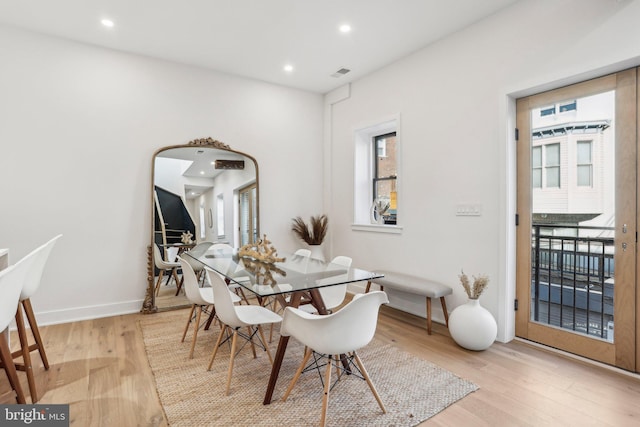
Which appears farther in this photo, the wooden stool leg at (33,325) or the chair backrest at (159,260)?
the chair backrest at (159,260)

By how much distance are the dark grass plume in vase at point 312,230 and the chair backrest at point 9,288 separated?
10.9 feet

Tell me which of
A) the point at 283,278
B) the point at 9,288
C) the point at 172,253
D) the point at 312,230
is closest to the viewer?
the point at 9,288

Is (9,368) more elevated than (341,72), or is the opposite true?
(341,72)

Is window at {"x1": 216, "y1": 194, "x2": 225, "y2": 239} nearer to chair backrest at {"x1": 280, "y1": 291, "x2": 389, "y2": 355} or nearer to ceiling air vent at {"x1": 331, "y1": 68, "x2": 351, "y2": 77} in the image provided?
ceiling air vent at {"x1": 331, "y1": 68, "x2": 351, "y2": 77}

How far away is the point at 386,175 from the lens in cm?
466

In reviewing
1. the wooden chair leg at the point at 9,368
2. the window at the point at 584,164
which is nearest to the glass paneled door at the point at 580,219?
the window at the point at 584,164

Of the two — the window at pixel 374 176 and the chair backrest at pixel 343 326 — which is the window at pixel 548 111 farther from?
the chair backrest at pixel 343 326

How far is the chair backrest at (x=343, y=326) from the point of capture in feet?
5.58

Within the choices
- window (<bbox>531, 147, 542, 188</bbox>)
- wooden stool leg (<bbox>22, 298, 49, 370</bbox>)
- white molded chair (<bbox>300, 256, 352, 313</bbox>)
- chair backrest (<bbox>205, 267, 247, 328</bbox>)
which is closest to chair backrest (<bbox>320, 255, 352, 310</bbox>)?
white molded chair (<bbox>300, 256, 352, 313</bbox>)

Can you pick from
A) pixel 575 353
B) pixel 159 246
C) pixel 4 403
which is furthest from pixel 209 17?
pixel 575 353

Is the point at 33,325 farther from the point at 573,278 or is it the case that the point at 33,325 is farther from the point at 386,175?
the point at 573,278

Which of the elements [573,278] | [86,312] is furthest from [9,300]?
[573,278]

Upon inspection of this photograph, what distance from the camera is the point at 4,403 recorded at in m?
1.97

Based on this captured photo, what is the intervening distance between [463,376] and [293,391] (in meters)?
1.20
